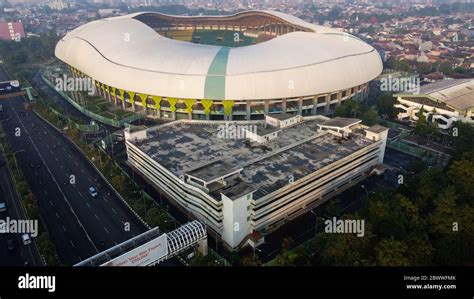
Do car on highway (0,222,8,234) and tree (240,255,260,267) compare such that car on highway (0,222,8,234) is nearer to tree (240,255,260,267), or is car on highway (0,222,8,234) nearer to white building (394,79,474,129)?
tree (240,255,260,267)

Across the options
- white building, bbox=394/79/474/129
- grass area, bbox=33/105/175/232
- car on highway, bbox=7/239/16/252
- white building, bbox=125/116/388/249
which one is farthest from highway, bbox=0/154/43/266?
white building, bbox=394/79/474/129

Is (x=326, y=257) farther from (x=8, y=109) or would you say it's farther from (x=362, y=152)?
(x=8, y=109)

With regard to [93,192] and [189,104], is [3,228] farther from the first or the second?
[189,104]

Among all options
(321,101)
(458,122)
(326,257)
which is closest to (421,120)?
(458,122)

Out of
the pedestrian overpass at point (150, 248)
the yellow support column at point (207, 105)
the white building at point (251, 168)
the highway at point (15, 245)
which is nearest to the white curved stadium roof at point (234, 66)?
the yellow support column at point (207, 105)

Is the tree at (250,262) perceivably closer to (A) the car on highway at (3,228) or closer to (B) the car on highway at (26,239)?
(B) the car on highway at (26,239)
